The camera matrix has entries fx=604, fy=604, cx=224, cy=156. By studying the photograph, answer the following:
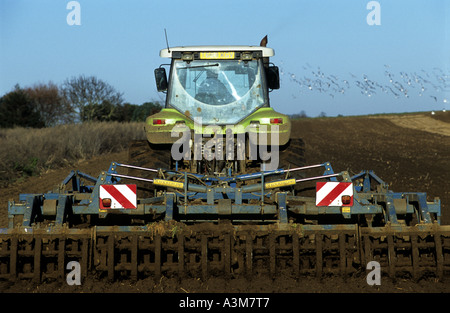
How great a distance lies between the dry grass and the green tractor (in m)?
7.68

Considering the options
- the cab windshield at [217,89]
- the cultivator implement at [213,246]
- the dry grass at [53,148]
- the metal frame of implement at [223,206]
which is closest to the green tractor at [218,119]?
the cab windshield at [217,89]

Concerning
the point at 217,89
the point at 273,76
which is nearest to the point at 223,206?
the point at 217,89

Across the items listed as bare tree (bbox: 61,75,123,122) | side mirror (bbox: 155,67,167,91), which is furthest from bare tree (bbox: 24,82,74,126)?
side mirror (bbox: 155,67,167,91)

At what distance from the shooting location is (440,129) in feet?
97.5

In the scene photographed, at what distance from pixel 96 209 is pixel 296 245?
6.39 feet

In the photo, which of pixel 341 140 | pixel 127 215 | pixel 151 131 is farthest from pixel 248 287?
pixel 341 140

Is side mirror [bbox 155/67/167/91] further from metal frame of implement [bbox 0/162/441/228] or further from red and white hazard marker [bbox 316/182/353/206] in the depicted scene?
red and white hazard marker [bbox 316/182/353/206]

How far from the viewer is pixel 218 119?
752 centimetres

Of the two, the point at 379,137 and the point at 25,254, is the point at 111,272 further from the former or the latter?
the point at 379,137

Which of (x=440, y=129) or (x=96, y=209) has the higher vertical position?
(x=440, y=129)

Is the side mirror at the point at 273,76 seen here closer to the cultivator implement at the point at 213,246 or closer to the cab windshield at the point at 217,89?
the cab windshield at the point at 217,89

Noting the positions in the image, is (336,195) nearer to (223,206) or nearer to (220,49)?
(223,206)

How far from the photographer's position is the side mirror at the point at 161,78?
318 inches

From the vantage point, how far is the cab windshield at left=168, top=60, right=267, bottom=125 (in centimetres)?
759
